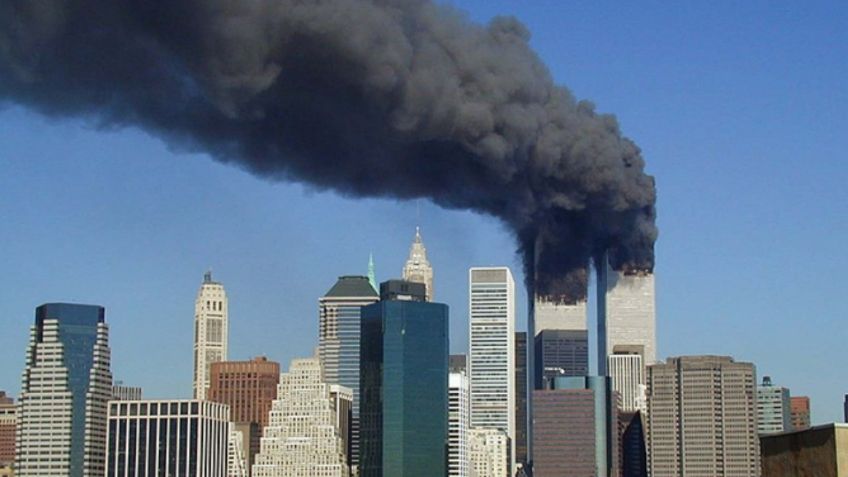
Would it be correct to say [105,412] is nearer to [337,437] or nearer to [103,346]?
[103,346]

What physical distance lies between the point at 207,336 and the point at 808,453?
102 meters

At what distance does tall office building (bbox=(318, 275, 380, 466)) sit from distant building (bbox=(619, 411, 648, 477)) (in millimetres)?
17807

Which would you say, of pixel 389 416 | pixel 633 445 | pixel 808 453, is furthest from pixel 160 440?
pixel 808 453

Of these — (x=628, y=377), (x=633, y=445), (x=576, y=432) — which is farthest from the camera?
(x=628, y=377)

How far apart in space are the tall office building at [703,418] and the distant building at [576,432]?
351 cm

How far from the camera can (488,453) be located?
95.4m

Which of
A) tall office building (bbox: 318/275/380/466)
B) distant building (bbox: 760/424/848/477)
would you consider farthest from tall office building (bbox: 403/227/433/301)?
distant building (bbox: 760/424/848/477)

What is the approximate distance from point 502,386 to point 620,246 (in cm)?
5655

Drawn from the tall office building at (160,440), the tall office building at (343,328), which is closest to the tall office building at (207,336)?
the tall office building at (343,328)

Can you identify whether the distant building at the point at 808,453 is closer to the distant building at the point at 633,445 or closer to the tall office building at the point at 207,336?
the distant building at the point at 633,445

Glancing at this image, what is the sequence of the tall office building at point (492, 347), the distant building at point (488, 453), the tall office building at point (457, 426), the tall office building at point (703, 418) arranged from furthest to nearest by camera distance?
the tall office building at point (492, 347) → the distant building at point (488, 453) → the tall office building at point (457, 426) → the tall office building at point (703, 418)

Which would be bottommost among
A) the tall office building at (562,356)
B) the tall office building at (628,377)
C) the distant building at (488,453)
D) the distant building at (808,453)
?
the distant building at (808,453)

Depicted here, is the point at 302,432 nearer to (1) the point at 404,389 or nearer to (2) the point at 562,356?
(1) the point at 404,389

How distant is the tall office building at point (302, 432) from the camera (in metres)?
81.3
